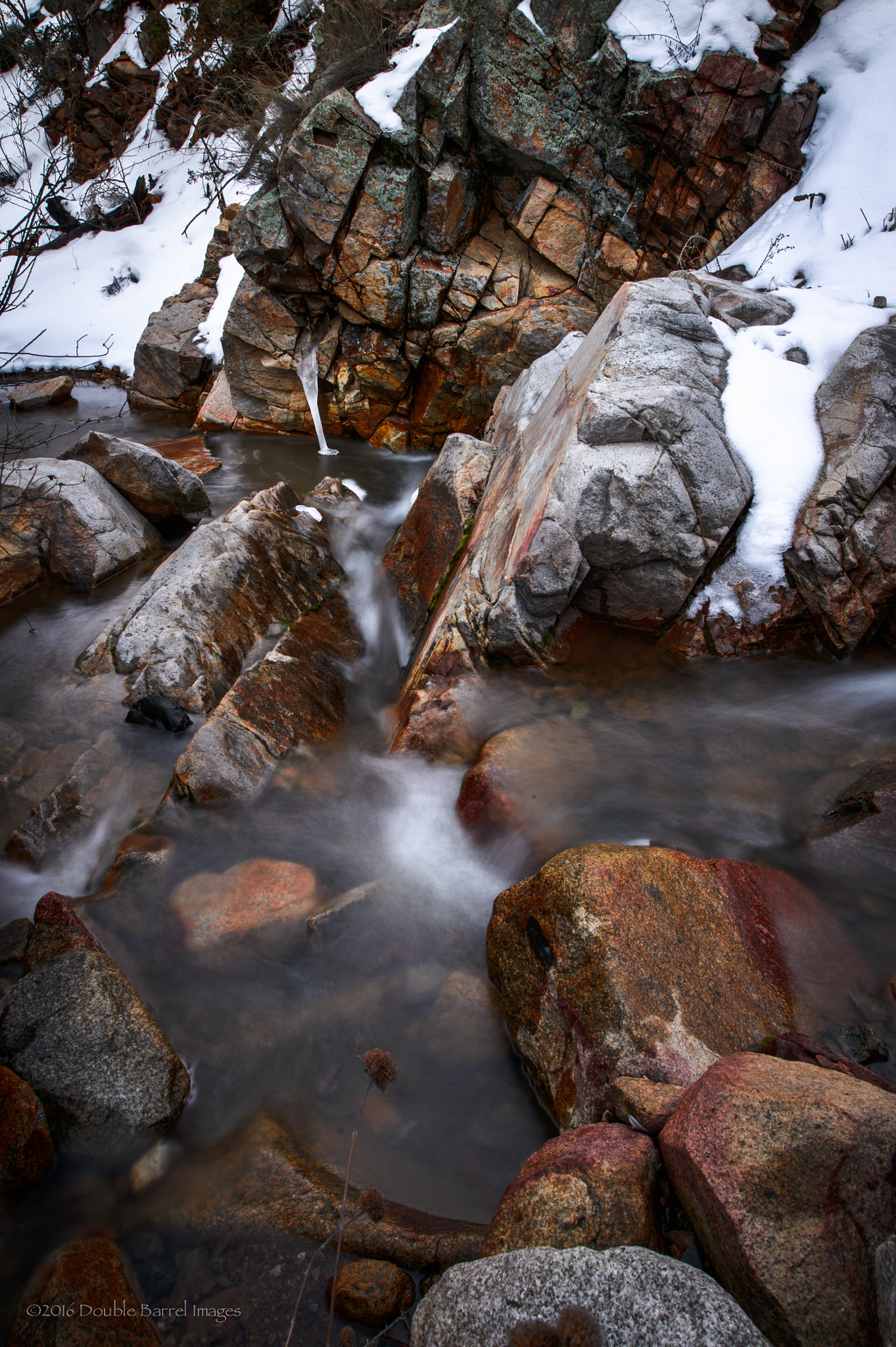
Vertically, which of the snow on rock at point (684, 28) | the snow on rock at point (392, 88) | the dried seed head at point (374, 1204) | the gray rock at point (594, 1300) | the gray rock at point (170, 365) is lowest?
the dried seed head at point (374, 1204)

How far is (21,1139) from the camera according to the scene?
8.48ft

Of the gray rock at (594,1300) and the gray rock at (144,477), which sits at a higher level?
the gray rock at (144,477)

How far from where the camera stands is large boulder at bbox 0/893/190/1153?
2.79 metres

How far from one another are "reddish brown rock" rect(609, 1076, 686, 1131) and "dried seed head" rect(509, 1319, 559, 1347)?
2.91 feet

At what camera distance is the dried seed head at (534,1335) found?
144cm

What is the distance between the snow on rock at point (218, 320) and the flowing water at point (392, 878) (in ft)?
31.2

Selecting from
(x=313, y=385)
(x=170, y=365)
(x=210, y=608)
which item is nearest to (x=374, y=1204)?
(x=210, y=608)

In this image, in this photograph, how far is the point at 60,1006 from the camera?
117 inches

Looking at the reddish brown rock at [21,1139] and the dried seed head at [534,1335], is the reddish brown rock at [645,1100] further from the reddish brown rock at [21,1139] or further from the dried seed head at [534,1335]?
the reddish brown rock at [21,1139]

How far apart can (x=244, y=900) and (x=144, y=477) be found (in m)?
5.78

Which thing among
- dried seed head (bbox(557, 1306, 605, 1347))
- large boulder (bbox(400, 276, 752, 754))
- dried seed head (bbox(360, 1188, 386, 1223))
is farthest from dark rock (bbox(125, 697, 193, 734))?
dried seed head (bbox(557, 1306, 605, 1347))

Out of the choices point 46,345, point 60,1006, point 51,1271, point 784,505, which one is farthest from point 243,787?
point 46,345

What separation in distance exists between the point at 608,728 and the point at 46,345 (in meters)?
17.6

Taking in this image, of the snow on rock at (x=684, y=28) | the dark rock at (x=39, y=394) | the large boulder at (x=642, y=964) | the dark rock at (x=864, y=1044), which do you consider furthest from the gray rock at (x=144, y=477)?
the snow on rock at (x=684, y=28)
